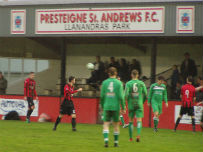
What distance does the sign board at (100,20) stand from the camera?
19922 millimetres

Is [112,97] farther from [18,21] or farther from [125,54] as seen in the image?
[125,54]

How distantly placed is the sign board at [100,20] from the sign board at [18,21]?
24.6 inches

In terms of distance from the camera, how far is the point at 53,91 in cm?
2255

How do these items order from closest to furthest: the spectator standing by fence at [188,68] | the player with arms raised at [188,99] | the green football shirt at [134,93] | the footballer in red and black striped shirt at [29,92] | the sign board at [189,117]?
1. the green football shirt at [134,93]
2. the player with arms raised at [188,99]
3. the sign board at [189,117]
4. the footballer in red and black striped shirt at [29,92]
5. the spectator standing by fence at [188,68]

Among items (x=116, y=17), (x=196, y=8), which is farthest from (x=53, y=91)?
(x=196, y=8)

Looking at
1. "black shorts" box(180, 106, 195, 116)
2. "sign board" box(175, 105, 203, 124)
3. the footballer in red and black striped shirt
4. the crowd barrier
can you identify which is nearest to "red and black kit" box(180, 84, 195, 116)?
"black shorts" box(180, 106, 195, 116)

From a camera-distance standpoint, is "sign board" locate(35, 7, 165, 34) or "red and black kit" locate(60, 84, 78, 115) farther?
"sign board" locate(35, 7, 165, 34)

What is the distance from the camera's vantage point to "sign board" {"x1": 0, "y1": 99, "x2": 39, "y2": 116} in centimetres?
2189

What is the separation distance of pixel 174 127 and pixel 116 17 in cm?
524

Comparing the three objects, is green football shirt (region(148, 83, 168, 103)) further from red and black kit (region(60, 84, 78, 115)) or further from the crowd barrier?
red and black kit (region(60, 84, 78, 115))

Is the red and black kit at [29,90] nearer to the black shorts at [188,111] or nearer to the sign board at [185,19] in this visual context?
the black shorts at [188,111]

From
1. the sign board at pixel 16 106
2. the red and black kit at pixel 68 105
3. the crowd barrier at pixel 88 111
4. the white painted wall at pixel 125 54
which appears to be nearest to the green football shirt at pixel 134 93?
the red and black kit at pixel 68 105

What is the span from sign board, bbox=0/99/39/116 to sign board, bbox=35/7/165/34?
334 cm

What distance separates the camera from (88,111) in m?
21.1
